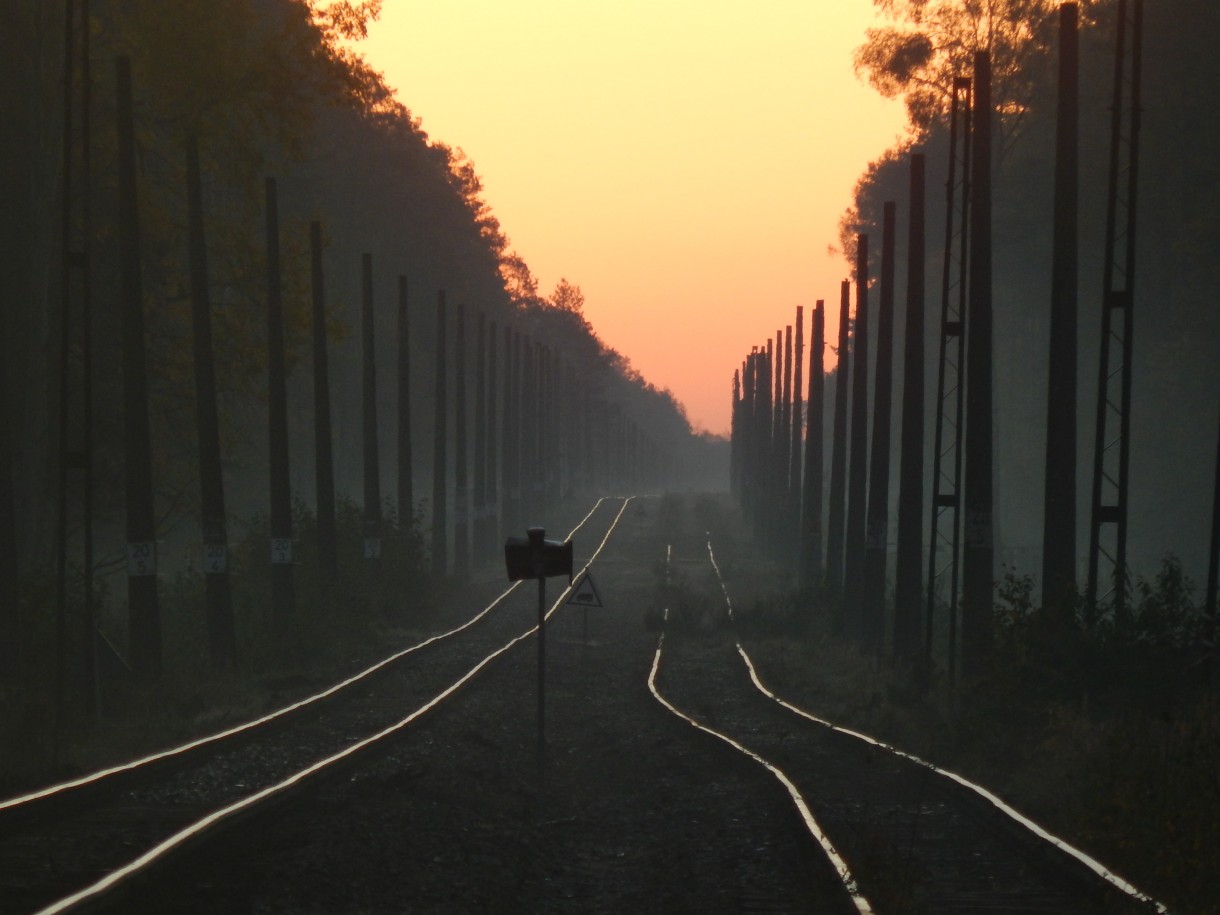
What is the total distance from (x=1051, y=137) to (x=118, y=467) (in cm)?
4371

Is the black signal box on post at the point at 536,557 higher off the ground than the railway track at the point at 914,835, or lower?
higher

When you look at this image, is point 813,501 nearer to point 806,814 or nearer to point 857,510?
point 857,510

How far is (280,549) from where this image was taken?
3095 centimetres

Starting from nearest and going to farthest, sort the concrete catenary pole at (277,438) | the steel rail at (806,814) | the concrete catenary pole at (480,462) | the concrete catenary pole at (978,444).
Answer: the steel rail at (806,814) → the concrete catenary pole at (978,444) → the concrete catenary pole at (277,438) → the concrete catenary pole at (480,462)

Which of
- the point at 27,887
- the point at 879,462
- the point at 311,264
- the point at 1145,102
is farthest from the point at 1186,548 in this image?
the point at 27,887

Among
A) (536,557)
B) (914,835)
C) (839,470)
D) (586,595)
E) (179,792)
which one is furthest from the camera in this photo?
(839,470)

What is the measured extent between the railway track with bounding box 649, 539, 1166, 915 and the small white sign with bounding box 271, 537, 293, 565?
12641 millimetres

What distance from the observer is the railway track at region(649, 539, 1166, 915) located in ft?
31.9

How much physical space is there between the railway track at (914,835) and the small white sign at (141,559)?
8664 mm

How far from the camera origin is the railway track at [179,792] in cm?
988

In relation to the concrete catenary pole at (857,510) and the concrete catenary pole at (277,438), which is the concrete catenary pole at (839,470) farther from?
the concrete catenary pole at (277,438)

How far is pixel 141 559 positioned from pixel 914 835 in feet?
51.1

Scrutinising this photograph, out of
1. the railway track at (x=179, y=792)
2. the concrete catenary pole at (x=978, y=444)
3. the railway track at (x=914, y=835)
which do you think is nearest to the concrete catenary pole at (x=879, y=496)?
the concrete catenary pole at (x=978, y=444)

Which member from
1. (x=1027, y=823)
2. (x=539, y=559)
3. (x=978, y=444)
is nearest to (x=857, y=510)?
(x=978, y=444)
